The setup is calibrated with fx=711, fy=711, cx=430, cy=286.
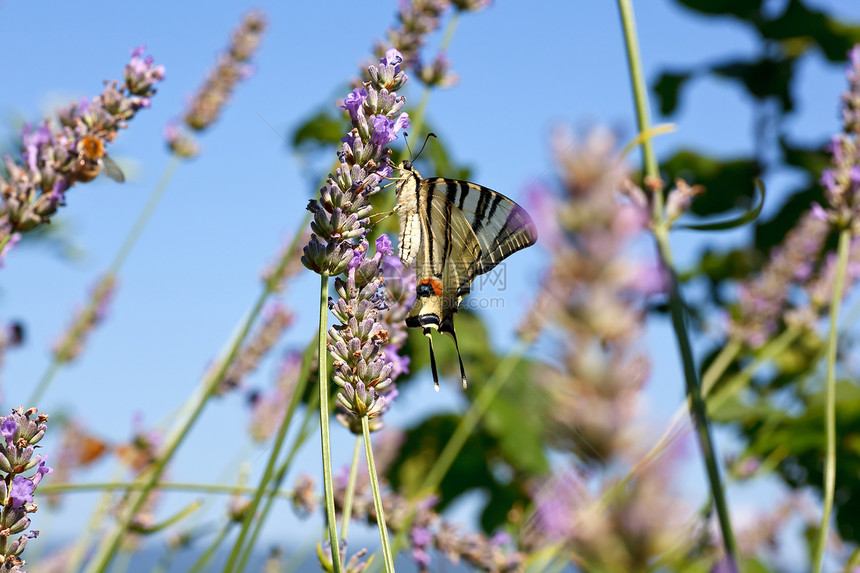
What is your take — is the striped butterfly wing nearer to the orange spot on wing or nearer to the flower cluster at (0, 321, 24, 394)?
the orange spot on wing

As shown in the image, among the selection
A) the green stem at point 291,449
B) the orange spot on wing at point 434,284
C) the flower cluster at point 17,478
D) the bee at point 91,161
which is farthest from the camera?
the orange spot on wing at point 434,284

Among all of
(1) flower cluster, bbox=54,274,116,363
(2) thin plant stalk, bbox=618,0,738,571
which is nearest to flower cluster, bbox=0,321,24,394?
(1) flower cluster, bbox=54,274,116,363

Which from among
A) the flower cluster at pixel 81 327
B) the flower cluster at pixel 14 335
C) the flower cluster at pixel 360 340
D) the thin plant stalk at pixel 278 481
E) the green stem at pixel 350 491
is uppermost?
the flower cluster at pixel 360 340

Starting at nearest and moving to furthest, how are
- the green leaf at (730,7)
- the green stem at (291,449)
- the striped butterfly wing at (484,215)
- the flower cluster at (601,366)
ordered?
the flower cluster at (601,366)
the green stem at (291,449)
the striped butterfly wing at (484,215)
the green leaf at (730,7)

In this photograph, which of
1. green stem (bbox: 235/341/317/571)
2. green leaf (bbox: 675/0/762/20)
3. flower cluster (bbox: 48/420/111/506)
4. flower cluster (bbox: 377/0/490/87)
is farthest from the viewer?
green leaf (bbox: 675/0/762/20)

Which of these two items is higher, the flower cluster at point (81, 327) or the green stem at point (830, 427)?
the green stem at point (830, 427)

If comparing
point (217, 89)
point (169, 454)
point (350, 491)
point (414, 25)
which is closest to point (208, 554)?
point (169, 454)

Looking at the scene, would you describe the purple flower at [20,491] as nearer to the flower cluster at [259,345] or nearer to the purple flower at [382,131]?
the purple flower at [382,131]

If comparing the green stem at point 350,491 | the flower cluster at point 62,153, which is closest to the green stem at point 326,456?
the green stem at point 350,491
